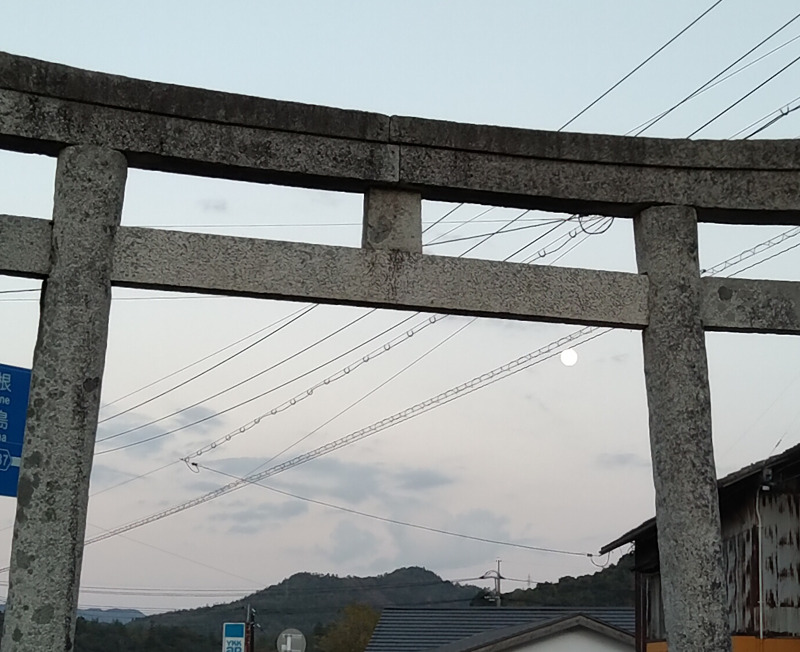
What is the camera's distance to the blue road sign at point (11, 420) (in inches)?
237

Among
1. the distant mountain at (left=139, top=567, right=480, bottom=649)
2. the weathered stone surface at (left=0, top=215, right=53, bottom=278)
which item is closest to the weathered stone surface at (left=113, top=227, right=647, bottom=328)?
the weathered stone surface at (left=0, top=215, right=53, bottom=278)

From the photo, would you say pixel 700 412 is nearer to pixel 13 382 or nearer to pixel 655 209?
pixel 655 209

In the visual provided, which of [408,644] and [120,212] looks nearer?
[120,212]

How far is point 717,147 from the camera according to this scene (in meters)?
6.27

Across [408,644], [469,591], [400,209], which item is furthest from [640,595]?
[469,591]

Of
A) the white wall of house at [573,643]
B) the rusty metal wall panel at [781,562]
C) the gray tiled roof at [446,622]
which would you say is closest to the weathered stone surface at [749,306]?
the rusty metal wall panel at [781,562]

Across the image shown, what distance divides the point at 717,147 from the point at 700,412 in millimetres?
1611

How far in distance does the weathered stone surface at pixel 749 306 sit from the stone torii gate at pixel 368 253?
12 millimetres

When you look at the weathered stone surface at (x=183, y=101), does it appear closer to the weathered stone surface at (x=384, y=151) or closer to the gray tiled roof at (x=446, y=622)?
the weathered stone surface at (x=384, y=151)

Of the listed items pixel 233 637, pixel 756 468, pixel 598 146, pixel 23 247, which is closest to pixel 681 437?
pixel 598 146

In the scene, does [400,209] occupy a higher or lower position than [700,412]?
higher

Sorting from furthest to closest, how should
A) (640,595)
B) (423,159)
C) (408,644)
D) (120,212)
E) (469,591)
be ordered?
(469,591)
(408,644)
(640,595)
(423,159)
(120,212)

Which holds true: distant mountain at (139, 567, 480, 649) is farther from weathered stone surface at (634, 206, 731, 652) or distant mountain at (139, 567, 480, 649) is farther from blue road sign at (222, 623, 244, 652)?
weathered stone surface at (634, 206, 731, 652)

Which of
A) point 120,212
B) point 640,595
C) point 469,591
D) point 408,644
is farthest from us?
point 469,591
